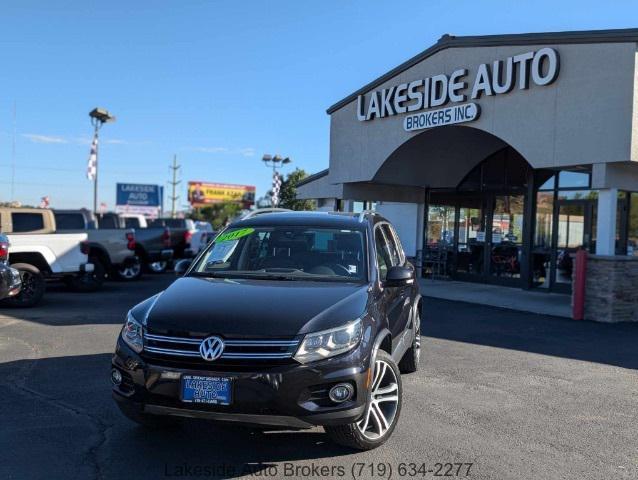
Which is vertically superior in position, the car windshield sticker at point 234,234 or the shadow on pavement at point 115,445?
the car windshield sticker at point 234,234

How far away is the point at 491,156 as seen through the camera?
60.1ft

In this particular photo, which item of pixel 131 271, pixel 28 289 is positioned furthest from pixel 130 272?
pixel 28 289

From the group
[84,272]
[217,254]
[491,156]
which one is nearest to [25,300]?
[84,272]

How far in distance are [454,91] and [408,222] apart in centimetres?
704

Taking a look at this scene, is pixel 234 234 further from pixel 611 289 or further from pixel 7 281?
pixel 611 289

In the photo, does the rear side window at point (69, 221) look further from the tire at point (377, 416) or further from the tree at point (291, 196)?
the tree at point (291, 196)

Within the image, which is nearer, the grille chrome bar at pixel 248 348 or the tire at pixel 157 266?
the grille chrome bar at pixel 248 348

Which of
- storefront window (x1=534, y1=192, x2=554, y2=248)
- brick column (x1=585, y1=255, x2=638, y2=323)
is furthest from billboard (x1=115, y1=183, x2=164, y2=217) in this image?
brick column (x1=585, y1=255, x2=638, y2=323)

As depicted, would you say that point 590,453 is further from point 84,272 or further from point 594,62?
point 84,272

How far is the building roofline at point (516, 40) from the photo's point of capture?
11.5m

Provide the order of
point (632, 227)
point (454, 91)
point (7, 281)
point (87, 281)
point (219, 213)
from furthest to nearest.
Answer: point (219, 213) → point (454, 91) → point (87, 281) → point (632, 227) → point (7, 281)

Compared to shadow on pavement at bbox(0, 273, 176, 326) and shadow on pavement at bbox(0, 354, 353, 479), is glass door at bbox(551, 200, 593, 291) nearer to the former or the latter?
shadow on pavement at bbox(0, 273, 176, 326)

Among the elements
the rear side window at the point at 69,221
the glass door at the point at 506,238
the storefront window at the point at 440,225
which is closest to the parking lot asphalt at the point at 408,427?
the rear side window at the point at 69,221

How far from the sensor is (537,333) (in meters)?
10.2
